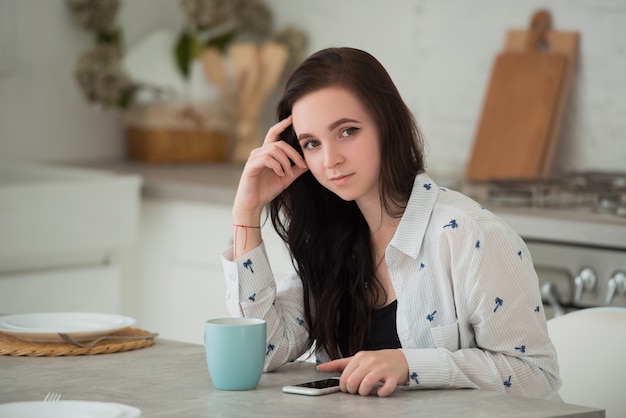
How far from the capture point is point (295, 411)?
126 centimetres

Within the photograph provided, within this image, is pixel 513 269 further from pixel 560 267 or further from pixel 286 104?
pixel 560 267

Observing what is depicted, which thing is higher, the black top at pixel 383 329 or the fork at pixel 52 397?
the black top at pixel 383 329

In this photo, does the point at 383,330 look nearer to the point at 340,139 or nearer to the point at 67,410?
the point at 340,139

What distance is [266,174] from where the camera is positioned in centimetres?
180

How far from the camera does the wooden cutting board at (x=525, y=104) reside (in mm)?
2994

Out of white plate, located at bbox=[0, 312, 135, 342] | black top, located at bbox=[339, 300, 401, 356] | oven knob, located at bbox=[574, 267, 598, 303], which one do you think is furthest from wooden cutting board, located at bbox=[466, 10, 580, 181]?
white plate, located at bbox=[0, 312, 135, 342]

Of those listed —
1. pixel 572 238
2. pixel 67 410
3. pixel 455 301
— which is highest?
pixel 572 238

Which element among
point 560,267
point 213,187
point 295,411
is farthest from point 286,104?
point 213,187

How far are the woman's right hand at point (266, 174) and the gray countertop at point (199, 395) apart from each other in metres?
0.27

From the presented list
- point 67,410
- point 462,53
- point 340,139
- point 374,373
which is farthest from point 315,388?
point 462,53

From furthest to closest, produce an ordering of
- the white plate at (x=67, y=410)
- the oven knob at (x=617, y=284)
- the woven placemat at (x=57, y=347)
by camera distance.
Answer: the oven knob at (x=617, y=284) → the woven placemat at (x=57, y=347) → the white plate at (x=67, y=410)

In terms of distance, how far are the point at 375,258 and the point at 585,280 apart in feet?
2.42

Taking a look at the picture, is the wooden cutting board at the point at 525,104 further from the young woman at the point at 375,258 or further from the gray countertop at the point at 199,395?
the gray countertop at the point at 199,395

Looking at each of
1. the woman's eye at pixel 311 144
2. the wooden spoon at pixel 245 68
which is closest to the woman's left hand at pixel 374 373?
the woman's eye at pixel 311 144
